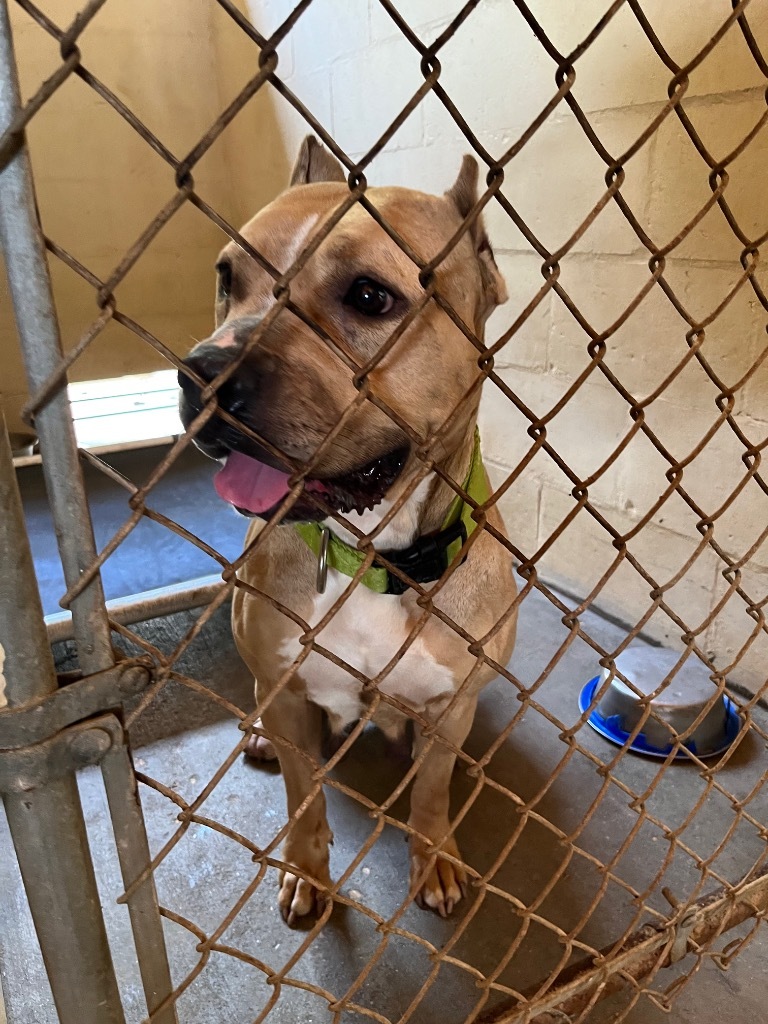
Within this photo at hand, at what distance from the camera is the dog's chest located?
56.5 inches

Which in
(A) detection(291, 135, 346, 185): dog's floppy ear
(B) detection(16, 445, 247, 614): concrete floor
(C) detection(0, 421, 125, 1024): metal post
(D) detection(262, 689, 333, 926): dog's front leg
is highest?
(A) detection(291, 135, 346, 185): dog's floppy ear

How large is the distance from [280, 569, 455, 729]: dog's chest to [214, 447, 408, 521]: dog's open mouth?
0.27 m

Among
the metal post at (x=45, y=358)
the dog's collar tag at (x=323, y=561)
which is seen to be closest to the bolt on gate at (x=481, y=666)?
the metal post at (x=45, y=358)

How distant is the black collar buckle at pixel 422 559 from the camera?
139cm

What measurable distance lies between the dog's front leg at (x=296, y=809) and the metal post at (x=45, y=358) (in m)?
0.90

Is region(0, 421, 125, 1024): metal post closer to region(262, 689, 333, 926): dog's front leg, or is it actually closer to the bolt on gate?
the bolt on gate

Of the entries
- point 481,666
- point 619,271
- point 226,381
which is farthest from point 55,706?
point 619,271

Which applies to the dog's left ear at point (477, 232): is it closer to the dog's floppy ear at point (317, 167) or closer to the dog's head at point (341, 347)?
the dog's head at point (341, 347)

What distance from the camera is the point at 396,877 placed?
1.74 m

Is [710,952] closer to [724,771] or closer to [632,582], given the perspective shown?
[724,771]

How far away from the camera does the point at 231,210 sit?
15.6 ft

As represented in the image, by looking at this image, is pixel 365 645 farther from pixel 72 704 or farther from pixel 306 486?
pixel 72 704

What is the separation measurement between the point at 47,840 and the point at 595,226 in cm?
237

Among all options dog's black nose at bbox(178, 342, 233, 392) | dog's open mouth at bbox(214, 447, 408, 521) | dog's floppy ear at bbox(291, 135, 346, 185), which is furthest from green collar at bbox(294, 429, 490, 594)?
dog's floppy ear at bbox(291, 135, 346, 185)
